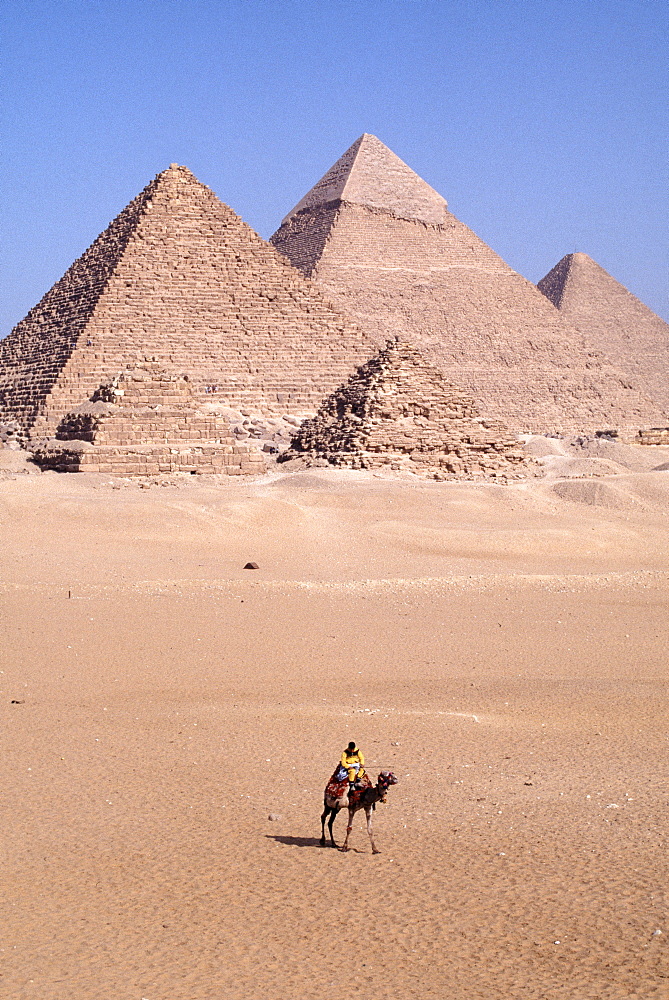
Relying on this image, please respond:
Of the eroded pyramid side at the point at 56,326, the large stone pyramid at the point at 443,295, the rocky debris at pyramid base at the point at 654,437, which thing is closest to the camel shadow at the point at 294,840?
the eroded pyramid side at the point at 56,326

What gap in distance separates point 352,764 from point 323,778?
38.2 inches

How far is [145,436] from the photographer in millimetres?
22609

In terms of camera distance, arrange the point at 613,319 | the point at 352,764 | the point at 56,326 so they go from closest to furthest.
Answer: the point at 352,764 < the point at 56,326 < the point at 613,319

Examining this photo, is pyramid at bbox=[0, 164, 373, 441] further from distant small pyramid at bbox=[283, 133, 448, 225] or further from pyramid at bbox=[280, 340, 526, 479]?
distant small pyramid at bbox=[283, 133, 448, 225]

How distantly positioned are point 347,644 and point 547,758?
315cm

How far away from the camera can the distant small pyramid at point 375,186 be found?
59.6 meters

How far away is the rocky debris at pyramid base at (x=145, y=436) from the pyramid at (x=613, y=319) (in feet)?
185

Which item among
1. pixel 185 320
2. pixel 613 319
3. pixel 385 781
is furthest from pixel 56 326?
pixel 613 319

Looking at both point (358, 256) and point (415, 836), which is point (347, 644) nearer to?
point (415, 836)

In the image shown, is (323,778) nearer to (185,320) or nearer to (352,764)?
(352,764)

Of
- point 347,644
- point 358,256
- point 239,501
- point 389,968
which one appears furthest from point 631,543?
point 358,256

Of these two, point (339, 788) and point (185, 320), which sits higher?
point (185, 320)

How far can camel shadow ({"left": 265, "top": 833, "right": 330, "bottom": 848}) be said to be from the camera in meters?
4.95

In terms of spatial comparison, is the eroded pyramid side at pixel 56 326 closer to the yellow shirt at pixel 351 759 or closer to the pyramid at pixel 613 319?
the yellow shirt at pixel 351 759
